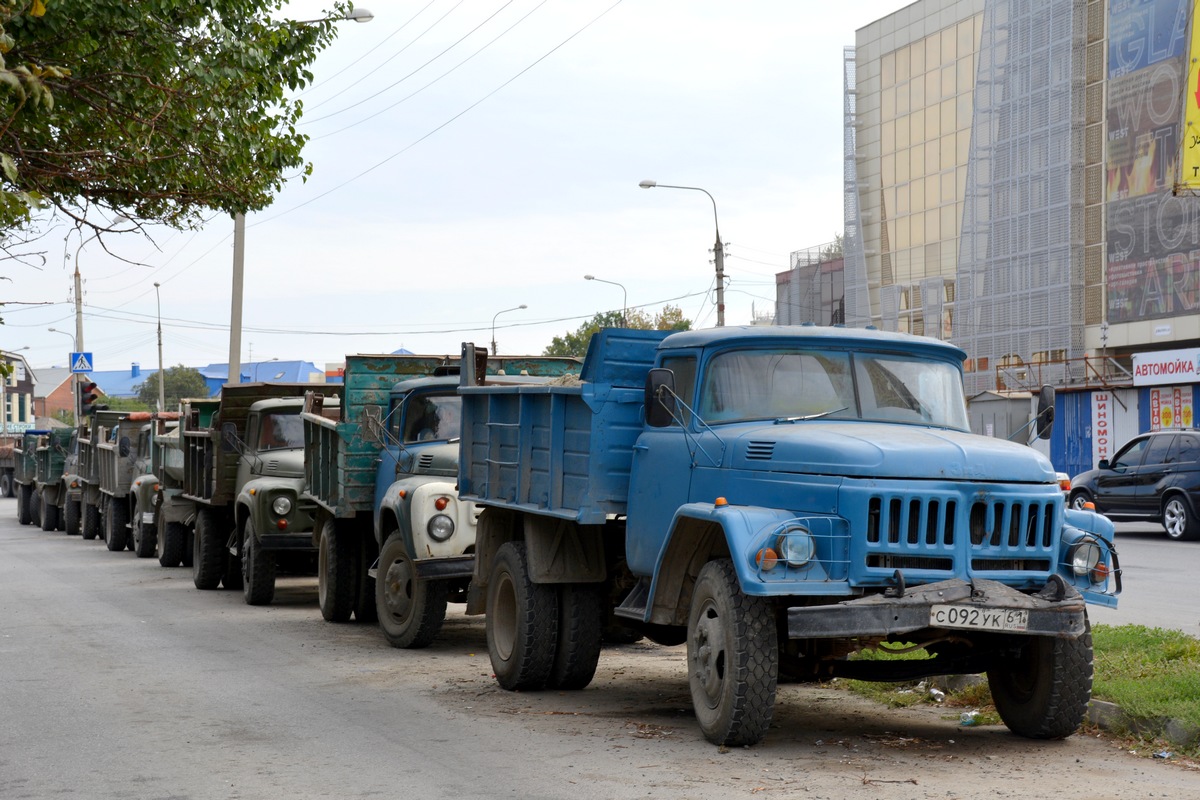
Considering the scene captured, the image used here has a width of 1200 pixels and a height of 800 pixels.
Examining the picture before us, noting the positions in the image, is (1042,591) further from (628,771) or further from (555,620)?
(555,620)

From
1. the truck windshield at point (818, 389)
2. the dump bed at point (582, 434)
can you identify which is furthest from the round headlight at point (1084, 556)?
the dump bed at point (582, 434)

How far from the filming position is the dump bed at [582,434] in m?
9.09

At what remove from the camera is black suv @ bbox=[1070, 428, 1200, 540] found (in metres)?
24.1

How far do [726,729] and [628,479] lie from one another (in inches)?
77.2

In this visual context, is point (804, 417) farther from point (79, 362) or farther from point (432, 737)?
point (79, 362)

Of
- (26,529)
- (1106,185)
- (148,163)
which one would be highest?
(1106,185)

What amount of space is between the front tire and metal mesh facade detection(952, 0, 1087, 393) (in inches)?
1095

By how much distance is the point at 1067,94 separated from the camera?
53000mm

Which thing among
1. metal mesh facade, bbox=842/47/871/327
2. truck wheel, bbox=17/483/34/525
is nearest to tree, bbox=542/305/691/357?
metal mesh facade, bbox=842/47/871/327

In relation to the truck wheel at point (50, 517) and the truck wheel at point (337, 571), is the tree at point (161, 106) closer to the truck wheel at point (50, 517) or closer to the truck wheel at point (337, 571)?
the truck wheel at point (337, 571)

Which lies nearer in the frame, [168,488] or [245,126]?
[245,126]

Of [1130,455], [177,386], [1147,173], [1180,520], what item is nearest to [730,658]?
[1180,520]

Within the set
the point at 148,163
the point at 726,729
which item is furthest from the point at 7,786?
the point at 148,163

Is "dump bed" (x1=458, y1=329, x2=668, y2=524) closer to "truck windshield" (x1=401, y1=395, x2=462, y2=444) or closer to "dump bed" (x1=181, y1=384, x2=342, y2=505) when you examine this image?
"truck windshield" (x1=401, y1=395, x2=462, y2=444)
